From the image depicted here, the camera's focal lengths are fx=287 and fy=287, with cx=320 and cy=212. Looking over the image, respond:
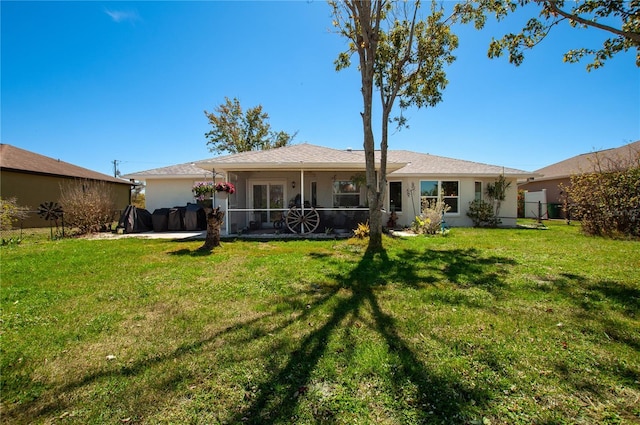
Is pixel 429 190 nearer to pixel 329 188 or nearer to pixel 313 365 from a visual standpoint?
pixel 329 188

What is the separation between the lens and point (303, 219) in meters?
11.0

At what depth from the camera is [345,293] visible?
178 inches

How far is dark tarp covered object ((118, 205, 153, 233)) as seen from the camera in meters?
12.1

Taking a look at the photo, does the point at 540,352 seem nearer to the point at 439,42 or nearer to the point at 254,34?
the point at 439,42

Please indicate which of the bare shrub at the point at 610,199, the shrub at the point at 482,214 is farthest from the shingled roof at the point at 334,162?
the bare shrub at the point at 610,199

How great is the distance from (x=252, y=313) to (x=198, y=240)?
23.7 ft

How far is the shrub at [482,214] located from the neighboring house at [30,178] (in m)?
19.8

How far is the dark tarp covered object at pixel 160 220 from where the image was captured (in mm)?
12547

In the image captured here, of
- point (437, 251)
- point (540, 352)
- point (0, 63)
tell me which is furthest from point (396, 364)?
point (0, 63)

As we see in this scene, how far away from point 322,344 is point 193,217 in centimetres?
1162

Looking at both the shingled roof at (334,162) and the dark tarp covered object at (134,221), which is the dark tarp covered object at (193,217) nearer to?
the dark tarp covered object at (134,221)

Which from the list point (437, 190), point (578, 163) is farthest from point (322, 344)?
point (578, 163)

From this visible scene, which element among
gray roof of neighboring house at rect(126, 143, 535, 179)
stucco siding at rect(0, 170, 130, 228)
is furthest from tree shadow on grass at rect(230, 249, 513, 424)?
stucco siding at rect(0, 170, 130, 228)

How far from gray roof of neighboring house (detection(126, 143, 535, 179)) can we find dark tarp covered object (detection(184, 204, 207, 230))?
6.35ft
